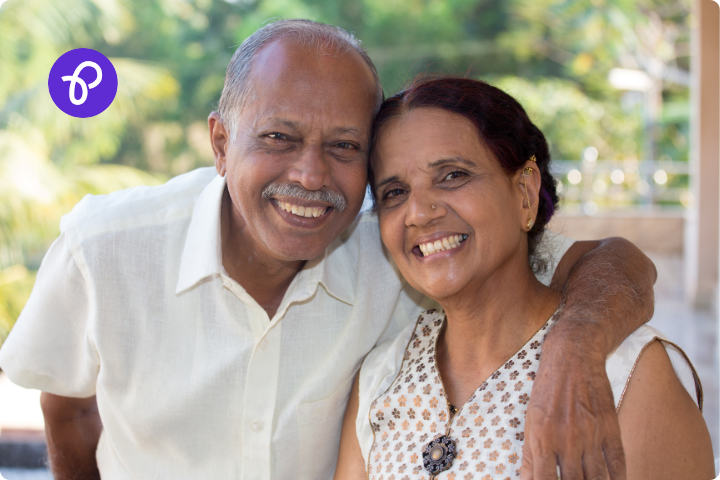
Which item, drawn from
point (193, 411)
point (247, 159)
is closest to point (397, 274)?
point (247, 159)

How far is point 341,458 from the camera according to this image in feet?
5.82

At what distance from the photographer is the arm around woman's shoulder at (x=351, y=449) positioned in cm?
170

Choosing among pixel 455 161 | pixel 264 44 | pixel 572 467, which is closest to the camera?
pixel 572 467

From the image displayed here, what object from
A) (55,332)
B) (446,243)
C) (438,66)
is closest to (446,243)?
(446,243)

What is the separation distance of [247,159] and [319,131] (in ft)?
0.74

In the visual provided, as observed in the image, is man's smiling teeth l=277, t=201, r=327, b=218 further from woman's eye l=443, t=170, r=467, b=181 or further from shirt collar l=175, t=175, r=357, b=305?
woman's eye l=443, t=170, r=467, b=181

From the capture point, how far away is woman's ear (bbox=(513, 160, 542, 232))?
1.66 meters

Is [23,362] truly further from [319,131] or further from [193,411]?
[319,131]

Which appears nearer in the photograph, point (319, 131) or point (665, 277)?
point (319, 131)

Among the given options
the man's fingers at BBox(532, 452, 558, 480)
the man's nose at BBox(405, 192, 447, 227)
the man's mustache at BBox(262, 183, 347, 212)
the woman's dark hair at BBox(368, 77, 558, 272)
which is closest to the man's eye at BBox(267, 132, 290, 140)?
the man's mustache at BBox(262, 183, 347, 212)

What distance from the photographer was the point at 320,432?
183cm

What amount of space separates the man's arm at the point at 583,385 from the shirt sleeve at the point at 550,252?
0.24 m

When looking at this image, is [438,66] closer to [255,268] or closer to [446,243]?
[255,268]

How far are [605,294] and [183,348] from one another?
1.19 meters
